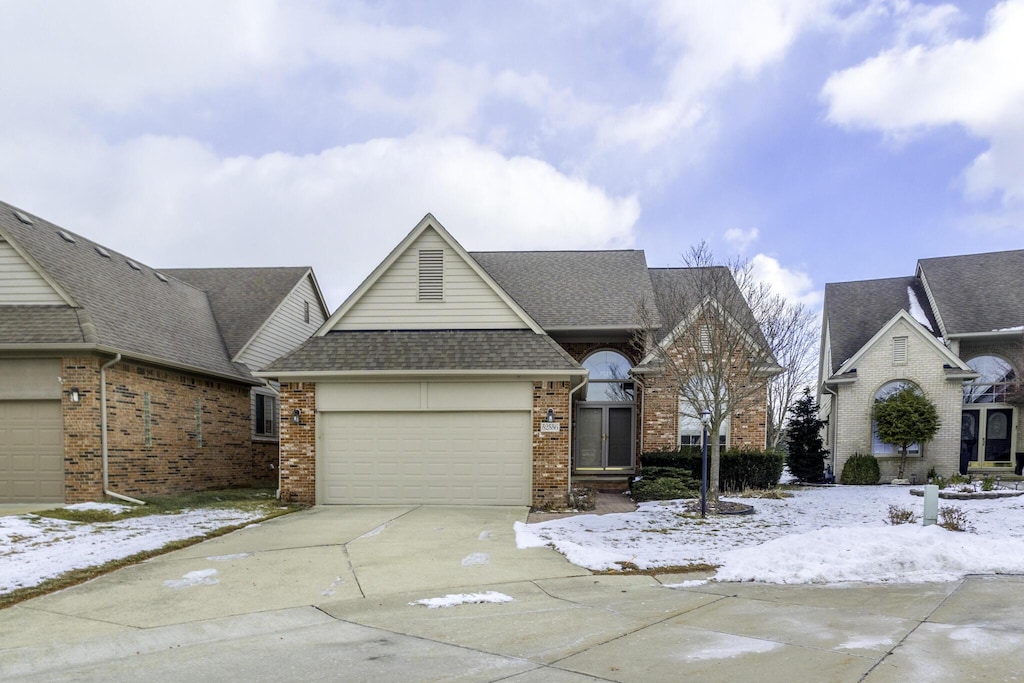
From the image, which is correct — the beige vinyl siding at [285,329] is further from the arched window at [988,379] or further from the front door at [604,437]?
the arched window at [988,379]

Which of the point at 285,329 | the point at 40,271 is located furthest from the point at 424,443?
the point at 285,329

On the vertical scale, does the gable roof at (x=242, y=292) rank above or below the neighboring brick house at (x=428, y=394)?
above

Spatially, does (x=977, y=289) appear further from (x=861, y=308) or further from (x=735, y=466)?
(x=735, y=466)

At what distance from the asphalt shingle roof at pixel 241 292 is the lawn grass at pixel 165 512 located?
16.3ft

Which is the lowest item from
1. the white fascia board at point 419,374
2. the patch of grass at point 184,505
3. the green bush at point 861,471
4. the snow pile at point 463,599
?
the green bush at point 861,471

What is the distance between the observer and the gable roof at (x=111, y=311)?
12820mm

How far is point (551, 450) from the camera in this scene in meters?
12.9

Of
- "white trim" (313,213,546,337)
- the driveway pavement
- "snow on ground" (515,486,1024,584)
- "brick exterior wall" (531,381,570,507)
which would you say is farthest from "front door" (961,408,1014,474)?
the driveway pavement

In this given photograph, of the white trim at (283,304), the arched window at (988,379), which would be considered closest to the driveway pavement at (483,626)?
the white trim at (283,304)

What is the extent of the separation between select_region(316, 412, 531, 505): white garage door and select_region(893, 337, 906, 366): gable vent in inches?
504

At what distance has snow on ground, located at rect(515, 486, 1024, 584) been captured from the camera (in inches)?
285

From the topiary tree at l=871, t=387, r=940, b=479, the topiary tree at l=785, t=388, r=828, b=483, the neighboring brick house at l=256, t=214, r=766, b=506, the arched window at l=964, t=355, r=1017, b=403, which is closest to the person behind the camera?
the neighboring brick house at l=256, t=214, r=766, b=506

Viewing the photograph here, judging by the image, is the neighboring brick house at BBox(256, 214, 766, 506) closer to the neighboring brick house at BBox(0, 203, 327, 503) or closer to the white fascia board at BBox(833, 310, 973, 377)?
the neighboring brick house at BBox(0, 203, 327, 503)

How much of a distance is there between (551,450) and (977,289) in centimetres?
1700
